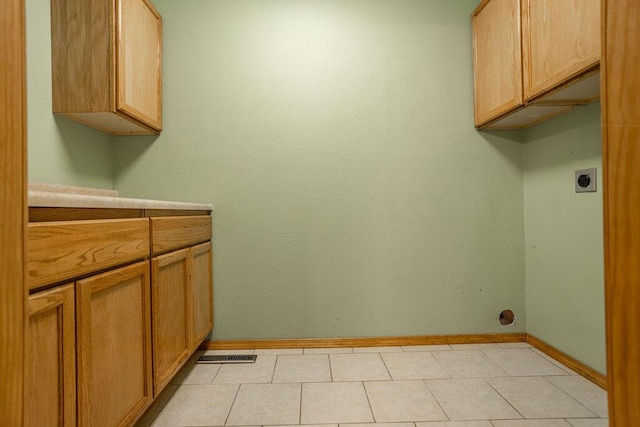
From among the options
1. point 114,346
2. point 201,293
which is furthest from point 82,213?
point 201,293

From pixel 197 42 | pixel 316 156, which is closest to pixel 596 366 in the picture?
pixel 316 156

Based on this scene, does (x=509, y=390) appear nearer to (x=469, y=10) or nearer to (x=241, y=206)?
(x=241, y=206)

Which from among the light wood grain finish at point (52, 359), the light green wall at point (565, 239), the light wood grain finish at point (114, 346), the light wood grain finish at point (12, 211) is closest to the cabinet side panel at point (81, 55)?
the light wood grain finish at point (114, 346)

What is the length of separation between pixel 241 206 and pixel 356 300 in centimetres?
91

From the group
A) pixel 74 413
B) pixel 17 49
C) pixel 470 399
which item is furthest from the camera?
pixel 470 399

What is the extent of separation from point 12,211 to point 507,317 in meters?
2.45

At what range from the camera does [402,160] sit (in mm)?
2215

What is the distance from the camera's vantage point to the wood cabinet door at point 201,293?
1809 mm

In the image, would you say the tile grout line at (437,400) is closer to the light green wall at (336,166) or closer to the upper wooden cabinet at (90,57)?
the light green wall at (336,166)

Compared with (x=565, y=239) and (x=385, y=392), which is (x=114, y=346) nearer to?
(x=385, y=392)

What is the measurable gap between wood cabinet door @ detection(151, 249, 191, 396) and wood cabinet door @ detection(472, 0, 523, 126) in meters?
1.80

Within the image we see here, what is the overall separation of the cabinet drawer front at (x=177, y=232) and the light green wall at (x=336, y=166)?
0.19 m

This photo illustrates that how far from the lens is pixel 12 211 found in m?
0.48

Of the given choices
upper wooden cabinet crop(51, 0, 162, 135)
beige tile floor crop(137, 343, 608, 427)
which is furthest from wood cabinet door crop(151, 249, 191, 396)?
upper wooden cabinet crop(51, 0, 162, 135)
